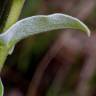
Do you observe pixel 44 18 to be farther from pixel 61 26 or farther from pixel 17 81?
pixel 17 81

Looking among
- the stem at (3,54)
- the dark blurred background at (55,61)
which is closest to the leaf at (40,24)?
the stem at (3,54)

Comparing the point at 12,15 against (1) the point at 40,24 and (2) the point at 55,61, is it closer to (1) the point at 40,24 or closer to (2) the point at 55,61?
(1) the point at 40,24

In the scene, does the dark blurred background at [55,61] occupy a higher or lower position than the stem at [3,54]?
lower

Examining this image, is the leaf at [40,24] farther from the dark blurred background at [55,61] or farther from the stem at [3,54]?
the dark blurred background at [55,61]

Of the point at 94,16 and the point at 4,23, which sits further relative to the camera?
the point at 94,16

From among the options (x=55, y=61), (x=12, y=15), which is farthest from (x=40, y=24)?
(x=55, y=61)

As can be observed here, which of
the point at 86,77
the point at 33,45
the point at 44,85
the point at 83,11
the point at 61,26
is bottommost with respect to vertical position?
the point at 44,85

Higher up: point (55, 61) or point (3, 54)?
point (3, 54)

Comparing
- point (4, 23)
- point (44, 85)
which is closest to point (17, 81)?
point (44, 85)

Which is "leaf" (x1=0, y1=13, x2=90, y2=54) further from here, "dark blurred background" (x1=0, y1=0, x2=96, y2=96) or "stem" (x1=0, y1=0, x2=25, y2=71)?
"dark blurred background" (x1=0, y1=0, x2=96, y2=96)
